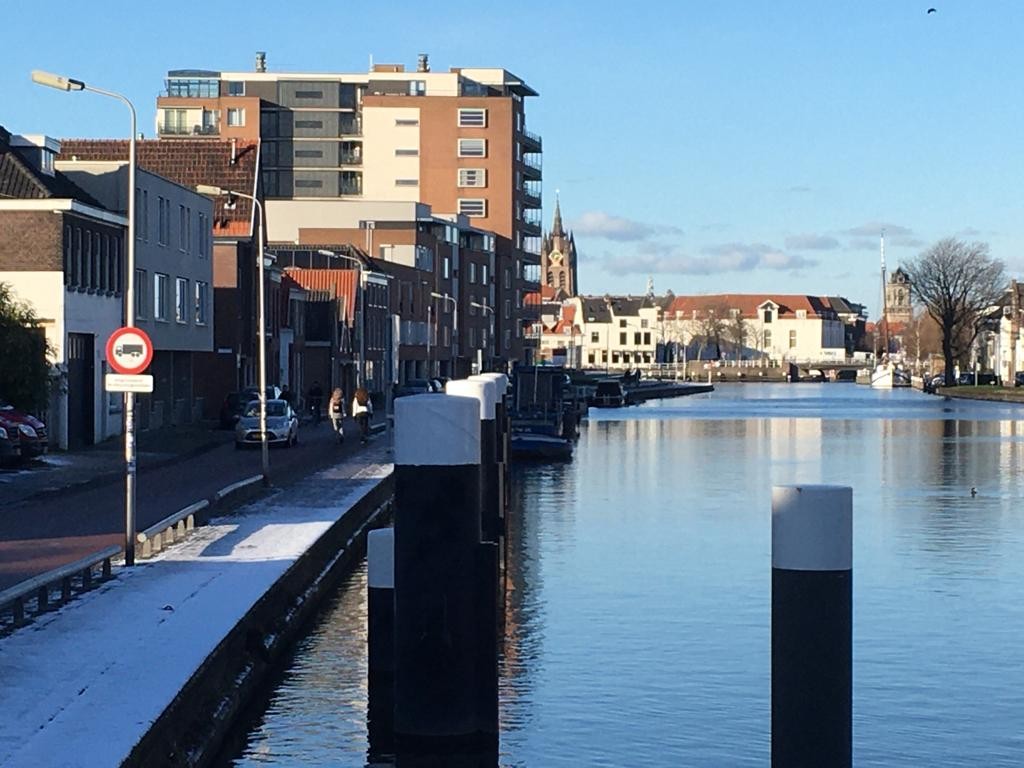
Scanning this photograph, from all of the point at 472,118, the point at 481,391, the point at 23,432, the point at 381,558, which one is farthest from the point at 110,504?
the point at 472,118

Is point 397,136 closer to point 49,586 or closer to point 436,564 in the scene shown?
point 49,586

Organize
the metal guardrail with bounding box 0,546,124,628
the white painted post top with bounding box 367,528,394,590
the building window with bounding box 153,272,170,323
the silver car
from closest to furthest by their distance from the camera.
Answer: the white painted post top with bounding box 367,528,394,590, the metal guardrail with bounding box 0,546,124,628, the silver car, the building window with bounding box 153,272,170,323

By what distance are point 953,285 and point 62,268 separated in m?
129

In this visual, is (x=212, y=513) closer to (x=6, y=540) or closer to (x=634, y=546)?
(x=6, y=540)

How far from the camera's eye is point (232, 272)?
7769 centimetres

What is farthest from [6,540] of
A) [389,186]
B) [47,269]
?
[389,186]

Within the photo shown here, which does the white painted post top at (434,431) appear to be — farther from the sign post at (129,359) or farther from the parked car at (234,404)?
the parked car at (234,404)

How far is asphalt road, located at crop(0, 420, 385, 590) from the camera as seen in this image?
85.1ft

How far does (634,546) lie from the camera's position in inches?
1405

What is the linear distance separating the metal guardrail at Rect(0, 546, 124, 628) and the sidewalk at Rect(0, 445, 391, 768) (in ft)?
0.70

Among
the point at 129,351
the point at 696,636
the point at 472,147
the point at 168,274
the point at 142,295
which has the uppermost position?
the point at 472,147

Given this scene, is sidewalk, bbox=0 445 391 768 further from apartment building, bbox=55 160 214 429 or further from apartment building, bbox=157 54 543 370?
apartment building, bbox=157 54 543 370

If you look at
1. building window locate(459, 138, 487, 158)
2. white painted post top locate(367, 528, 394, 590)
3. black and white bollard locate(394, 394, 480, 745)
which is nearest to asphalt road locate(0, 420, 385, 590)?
white painted post top locate(367, 528, 394, 590)

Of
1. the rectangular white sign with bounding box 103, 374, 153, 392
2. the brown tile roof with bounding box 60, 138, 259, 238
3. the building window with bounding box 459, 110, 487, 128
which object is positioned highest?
the building window with bounding box 459, 110, 487, 128
